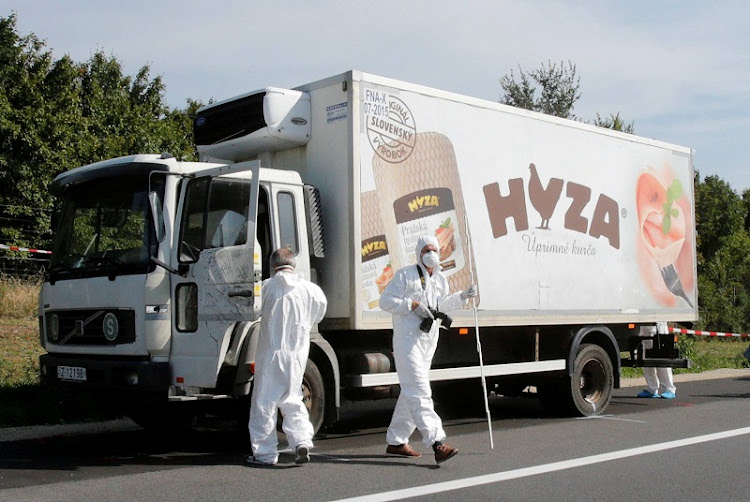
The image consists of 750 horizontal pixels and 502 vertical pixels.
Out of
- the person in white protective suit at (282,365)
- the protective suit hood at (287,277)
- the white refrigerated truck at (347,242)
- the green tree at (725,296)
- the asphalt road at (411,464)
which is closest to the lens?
the asphalt road at (411,464)

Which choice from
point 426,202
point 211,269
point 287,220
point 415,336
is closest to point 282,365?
point 211,269

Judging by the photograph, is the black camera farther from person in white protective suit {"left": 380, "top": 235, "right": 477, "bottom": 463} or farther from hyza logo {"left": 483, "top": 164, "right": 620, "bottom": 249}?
hyza logo {"left": 483, "top": 164, "right": 620, "bottom": 249}

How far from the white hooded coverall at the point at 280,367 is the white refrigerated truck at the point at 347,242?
0.73 feet

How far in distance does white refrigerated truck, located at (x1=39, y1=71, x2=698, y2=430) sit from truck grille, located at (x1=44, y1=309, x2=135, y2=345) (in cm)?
2

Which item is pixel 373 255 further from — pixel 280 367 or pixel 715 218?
pixel 715 218

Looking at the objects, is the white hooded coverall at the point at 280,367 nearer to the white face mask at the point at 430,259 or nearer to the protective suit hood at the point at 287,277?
the protective suit hood at the point at 287,277

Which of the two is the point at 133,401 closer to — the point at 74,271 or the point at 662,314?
the point at 74,271

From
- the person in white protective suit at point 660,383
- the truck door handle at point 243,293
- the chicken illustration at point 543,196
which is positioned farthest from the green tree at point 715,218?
the truck door handle at point 243,293

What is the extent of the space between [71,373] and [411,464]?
322cm

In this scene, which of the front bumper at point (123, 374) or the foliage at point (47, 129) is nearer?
the front bumper at point (123, 374)

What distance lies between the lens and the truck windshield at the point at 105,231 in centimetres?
814

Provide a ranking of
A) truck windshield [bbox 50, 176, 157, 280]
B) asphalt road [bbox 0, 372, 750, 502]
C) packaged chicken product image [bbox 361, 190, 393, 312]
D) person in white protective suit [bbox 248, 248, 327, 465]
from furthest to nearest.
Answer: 1. packaged chicken product image [bbox 361, 190, 393, 312]
2. truck windshield [bbox 50, 176, 157, 280]
3. person in white protective suit [bbox 248, 248, 327, 465]
4. asphalt road [bbox 0, 372, 750, 502]

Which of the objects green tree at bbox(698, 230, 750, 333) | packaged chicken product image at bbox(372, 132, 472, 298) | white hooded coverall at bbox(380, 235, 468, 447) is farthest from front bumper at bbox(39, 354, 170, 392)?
green tree at bbox(698, 230, 750, 333)

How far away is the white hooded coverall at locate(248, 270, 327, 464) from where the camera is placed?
761 centimetres
